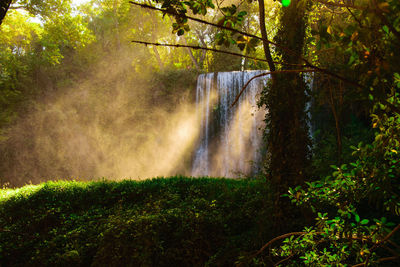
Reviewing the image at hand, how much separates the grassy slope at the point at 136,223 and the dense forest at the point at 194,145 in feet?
0.10

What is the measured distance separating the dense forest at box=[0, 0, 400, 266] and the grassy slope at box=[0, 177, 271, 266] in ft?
0.10

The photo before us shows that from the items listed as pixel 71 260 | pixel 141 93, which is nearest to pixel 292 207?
pixel 71 260

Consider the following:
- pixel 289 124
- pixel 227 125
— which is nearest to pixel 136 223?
pixel 289 124

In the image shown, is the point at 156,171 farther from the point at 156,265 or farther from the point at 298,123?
the point at 298,123

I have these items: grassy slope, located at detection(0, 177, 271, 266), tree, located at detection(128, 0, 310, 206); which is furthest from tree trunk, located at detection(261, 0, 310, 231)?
grassy slope, located at detection(0, 177, 271, 266)

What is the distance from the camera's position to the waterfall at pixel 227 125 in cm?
1581

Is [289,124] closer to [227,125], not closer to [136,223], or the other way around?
[136,223]

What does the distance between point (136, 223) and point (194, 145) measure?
12464 mm

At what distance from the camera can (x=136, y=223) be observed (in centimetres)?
560

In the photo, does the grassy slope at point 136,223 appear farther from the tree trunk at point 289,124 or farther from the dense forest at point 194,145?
the tree trunk at point 289,124

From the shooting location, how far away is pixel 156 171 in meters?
19.3

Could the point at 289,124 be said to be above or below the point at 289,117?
below

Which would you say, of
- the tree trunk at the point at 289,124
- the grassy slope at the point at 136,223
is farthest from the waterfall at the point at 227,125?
the tree trunk at the point at 289,124

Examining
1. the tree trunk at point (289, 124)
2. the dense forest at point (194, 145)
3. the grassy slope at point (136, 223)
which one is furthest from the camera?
the grassy slope at point (136, 223)
